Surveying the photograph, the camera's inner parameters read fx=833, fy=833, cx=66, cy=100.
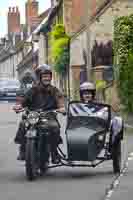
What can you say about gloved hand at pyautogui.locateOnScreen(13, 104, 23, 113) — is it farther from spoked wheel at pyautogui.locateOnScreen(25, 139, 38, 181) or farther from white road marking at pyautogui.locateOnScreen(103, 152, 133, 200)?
white road marking at pyautogui.locateOnScreen(103, 152, 133, 200)

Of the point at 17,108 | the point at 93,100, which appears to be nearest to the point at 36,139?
the point at 17,108

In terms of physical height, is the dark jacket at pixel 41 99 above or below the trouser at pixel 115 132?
above

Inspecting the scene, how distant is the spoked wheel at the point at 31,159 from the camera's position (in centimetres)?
1166

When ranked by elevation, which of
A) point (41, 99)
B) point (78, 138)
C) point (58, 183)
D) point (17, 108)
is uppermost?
point (41, 99)

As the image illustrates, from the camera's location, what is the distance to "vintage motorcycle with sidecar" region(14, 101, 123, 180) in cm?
1192

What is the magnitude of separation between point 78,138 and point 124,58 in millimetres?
18907

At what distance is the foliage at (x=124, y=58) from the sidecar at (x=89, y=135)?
12.3 metres

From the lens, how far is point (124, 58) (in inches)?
1212

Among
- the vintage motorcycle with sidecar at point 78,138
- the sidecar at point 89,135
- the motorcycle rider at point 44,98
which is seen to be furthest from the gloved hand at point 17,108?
the sidecar at point 89,135

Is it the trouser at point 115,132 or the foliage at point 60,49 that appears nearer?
the trouser at point 115,132

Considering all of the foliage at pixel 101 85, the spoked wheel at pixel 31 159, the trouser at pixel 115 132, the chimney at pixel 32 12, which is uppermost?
the chimney at pixel 32 12

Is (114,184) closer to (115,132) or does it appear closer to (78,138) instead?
(78,138)

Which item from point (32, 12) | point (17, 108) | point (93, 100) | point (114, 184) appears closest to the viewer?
point (114, 184)

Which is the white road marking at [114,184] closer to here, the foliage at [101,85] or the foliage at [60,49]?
the foliage at [101,85]
